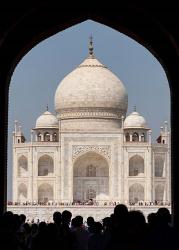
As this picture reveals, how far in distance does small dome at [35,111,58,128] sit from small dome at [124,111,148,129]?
404 centimetres

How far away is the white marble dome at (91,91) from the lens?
47.3m

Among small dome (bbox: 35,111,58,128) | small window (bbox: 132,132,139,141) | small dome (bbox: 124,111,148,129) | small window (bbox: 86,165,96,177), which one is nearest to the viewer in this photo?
small window (bbox: 86,165,96,177)

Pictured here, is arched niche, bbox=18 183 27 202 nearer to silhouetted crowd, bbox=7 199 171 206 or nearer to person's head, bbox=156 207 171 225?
silhouetted crowd, bbox=7 199 171 206

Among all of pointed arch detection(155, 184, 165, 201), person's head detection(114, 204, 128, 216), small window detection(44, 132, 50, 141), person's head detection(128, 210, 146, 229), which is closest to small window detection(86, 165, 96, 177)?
small window detection(44, 132, 50, 141)

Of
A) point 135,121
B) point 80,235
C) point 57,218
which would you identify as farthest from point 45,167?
point 57,218

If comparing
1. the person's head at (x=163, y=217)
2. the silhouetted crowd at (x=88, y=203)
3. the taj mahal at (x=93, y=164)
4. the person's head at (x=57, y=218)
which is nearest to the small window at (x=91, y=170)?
the taj mahal at (x=93, y=164)

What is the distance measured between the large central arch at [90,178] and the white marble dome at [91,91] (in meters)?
3.05

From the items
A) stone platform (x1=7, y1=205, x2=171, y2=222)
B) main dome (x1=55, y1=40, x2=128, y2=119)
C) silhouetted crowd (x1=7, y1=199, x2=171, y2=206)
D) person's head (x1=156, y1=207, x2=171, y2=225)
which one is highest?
main dome (x1=55, y1=40, x2=128, y2=119)

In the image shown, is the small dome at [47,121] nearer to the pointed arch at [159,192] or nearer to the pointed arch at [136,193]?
the pointed arch at [136,193]

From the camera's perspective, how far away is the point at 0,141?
42.4 ft

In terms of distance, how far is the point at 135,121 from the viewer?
4722 centimetres

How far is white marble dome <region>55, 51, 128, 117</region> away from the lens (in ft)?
155

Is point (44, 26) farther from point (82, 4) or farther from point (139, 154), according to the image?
point (139, 154)

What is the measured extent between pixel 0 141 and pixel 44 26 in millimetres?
2293
